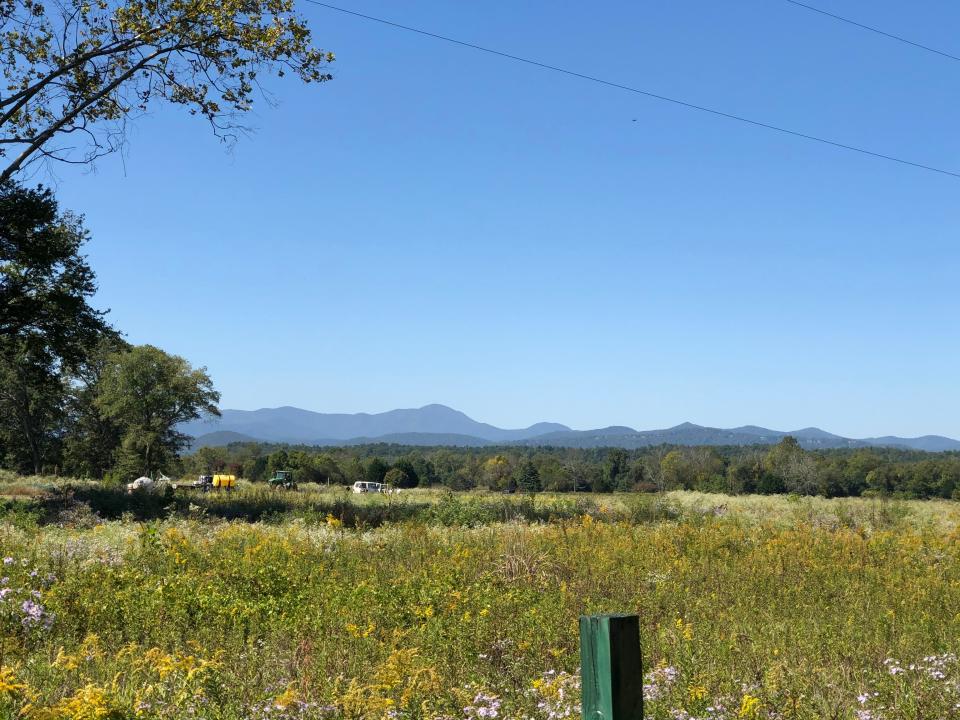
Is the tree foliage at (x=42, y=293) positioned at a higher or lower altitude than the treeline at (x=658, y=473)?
higher

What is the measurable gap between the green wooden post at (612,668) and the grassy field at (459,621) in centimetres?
188

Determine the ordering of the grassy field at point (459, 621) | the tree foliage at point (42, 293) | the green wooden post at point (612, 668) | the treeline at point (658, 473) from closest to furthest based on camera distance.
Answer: the green wooden post at point (612, 668) → the grassy field at point (459, 621) → the tree foliage at point (42, 293) → the treeline at point (658, 473)

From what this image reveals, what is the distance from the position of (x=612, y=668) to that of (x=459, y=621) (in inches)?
183

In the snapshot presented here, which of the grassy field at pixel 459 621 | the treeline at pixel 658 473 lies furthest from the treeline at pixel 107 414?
the grassy field at pixel 459 621

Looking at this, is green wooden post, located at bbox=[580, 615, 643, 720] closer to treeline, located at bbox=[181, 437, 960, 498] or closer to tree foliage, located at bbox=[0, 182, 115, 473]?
tree foliage, located at bbox=[0, 182, 115, 473]

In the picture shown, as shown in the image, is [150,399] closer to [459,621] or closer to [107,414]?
[107,414]

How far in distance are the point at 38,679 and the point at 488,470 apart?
11647 centimetres

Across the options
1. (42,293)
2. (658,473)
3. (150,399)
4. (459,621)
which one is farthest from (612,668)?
(658,473)

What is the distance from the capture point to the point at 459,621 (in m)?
7.78

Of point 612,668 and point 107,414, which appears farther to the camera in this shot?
point 107,414

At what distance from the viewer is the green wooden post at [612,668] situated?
3.38m

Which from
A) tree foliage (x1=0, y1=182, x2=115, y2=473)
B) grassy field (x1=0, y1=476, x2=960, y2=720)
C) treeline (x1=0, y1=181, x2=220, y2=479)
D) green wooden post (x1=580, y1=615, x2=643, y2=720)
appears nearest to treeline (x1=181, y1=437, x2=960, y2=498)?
treeline (x1=0, y1=181, x2=220, y2=479)

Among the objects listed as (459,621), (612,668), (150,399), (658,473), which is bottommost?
(658,473)

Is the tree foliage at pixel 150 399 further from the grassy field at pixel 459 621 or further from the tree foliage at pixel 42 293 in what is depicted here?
the grassy field at pixel 459 621
